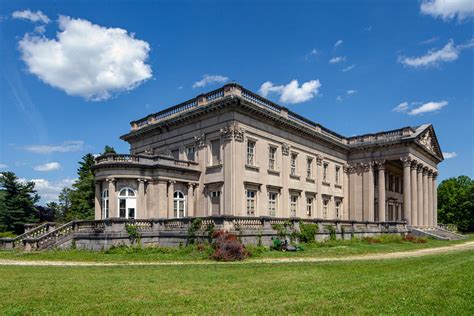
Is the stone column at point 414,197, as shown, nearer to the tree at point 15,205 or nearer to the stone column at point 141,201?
the stone column at point 141,201

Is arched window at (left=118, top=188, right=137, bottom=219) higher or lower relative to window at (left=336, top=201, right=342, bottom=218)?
higher

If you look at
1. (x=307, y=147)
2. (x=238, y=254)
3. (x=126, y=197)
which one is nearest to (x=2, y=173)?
(x=126, y=197)

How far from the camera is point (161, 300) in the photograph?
9328mm

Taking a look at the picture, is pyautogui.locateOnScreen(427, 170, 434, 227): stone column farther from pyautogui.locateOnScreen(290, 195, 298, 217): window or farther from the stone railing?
the stone railing

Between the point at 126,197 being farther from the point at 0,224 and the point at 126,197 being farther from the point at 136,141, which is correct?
the point at 0,224

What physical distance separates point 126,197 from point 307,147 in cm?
1856

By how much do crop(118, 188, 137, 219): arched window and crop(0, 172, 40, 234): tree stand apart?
97.2 ft

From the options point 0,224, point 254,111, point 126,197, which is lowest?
point 0,224

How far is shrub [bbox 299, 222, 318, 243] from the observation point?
27392mm

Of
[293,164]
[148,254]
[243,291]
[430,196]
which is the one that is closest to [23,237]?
[148,254]

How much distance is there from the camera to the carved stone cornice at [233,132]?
3088cm

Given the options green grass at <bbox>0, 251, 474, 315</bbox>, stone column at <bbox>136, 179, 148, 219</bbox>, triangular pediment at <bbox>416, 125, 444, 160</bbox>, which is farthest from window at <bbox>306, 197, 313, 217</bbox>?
green grass at <bbox>0, 251, 474, 315</bbox>

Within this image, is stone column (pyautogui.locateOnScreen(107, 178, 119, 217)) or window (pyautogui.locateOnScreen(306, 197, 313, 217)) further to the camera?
window (pyautogui.locateOnScreen(306, 197, 313, 217))

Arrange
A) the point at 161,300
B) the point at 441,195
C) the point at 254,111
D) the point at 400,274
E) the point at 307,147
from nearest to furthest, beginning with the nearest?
the point at 161,300 → the point at 400,274 → the point at 254,111 → the point at 307,147 → the point at 441,195
